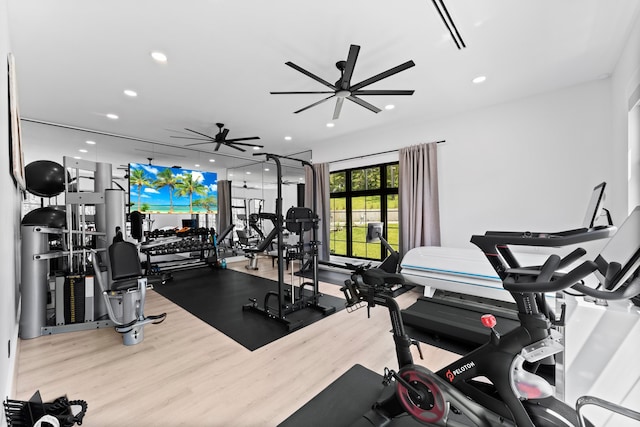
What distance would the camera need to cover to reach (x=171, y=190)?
6457 mm

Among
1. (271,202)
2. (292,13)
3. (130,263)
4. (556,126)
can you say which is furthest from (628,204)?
(271,202)

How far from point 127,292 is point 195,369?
1.22 metres

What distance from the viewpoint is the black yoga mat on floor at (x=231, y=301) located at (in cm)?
286

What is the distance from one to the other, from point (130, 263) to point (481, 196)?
16.6 ft

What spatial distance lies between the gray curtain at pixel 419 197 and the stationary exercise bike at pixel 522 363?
10.8 feet

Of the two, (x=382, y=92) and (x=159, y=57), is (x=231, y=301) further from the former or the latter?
(x=382, y=92)

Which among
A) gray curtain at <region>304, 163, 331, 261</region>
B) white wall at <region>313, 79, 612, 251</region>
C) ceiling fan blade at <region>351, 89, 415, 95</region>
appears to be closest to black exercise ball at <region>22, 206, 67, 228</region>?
ceiling fan blade at <region>351, 89, 415, 95</region>

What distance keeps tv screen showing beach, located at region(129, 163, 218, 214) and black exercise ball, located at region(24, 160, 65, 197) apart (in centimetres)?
274

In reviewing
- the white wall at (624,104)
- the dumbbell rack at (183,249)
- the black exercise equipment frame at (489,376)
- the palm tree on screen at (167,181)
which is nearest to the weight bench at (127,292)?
the black exercise equipment frame at (489,376)

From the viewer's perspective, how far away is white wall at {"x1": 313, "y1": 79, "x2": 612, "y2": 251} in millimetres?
3340

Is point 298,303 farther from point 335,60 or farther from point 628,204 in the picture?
point 628,204

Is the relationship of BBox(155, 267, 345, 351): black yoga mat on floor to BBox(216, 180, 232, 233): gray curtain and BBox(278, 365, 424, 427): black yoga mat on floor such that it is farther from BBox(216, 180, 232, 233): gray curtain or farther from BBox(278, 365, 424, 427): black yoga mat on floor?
BBox(216, 180, 232, 233): gray curtain

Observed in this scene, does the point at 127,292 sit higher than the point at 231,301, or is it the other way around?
the point at 127,292

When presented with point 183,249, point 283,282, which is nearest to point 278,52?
point 283,282
